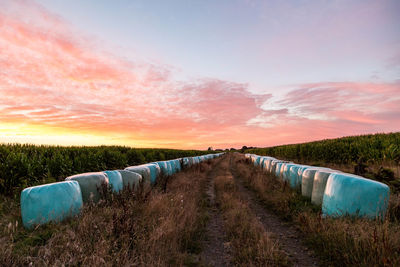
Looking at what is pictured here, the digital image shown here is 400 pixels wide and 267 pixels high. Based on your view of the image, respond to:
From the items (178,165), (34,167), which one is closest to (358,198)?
(178,165)

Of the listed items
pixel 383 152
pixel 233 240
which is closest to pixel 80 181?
pixel 233 240

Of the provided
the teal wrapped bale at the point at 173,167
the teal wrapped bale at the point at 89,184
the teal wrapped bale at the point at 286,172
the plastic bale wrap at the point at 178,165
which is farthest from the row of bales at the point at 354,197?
the plastic bale wrap at the point at 178,165

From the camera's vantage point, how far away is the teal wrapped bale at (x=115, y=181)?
587 centimetres

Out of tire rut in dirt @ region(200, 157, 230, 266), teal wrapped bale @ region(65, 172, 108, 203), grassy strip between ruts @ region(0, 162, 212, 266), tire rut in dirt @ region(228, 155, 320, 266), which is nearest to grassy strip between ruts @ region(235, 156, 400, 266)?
tire rut in dirt @ region(228, 155, 320, 266)

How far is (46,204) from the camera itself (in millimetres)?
4121

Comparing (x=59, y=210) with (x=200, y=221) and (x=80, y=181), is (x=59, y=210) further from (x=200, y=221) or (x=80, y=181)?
(x=200, y=221)

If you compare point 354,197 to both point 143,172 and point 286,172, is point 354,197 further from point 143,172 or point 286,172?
point 143,172

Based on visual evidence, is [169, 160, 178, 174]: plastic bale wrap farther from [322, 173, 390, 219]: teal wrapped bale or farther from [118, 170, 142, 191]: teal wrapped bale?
[322, 173, 390, 219]: teal wrapped bale

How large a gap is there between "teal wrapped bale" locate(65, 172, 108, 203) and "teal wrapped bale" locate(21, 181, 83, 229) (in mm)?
649

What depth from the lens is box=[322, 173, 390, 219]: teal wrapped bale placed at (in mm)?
4395

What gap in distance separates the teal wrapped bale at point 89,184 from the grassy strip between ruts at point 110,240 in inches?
15.8

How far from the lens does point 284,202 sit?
22.1 feet

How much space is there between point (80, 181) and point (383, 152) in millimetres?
17663

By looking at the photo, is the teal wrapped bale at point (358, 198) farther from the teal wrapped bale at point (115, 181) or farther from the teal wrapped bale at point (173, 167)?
the teal wrapped bale at point (173, 167)
